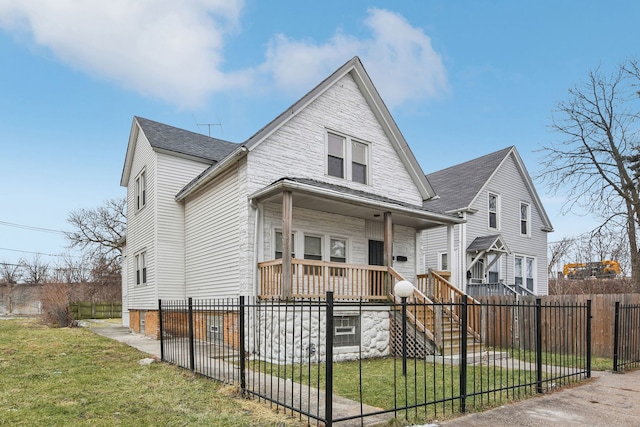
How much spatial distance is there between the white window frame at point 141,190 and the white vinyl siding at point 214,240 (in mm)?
2454

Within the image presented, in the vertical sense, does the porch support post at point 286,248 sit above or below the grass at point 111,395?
above

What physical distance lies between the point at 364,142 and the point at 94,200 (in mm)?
27045

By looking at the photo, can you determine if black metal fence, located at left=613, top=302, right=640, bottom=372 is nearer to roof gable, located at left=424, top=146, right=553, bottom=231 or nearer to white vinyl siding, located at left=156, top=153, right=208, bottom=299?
roof gable, located at left=424, top=146, right=553, bottom=231

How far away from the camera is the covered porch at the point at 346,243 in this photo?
33.2 ft

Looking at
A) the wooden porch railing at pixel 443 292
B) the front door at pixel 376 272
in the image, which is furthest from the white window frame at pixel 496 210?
the front door at pixel 376 272

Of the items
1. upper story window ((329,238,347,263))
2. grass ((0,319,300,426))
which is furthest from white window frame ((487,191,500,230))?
grass ((0,319,300,426))

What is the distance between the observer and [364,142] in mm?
14172

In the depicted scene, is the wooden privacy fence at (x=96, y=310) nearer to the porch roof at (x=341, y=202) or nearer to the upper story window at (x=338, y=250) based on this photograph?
the upper story window at (x=338, y=250)

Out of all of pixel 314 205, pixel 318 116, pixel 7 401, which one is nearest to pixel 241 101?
pixel 318 116

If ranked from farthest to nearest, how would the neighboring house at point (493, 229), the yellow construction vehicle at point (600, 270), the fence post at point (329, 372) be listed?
the yellow construction vehicle at point (600, 270)
the neighboring house at point (493, 229)
the fence post at point (329, 372)

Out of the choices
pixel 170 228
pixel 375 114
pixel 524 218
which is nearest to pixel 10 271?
pixel 170 228

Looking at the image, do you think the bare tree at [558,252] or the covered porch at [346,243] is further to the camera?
the bare tree at [558,252]

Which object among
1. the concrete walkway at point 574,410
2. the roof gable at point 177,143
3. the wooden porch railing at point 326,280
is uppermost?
the roof gable at point 177,143

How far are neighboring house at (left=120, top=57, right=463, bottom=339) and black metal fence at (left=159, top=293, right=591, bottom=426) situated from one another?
116cm
